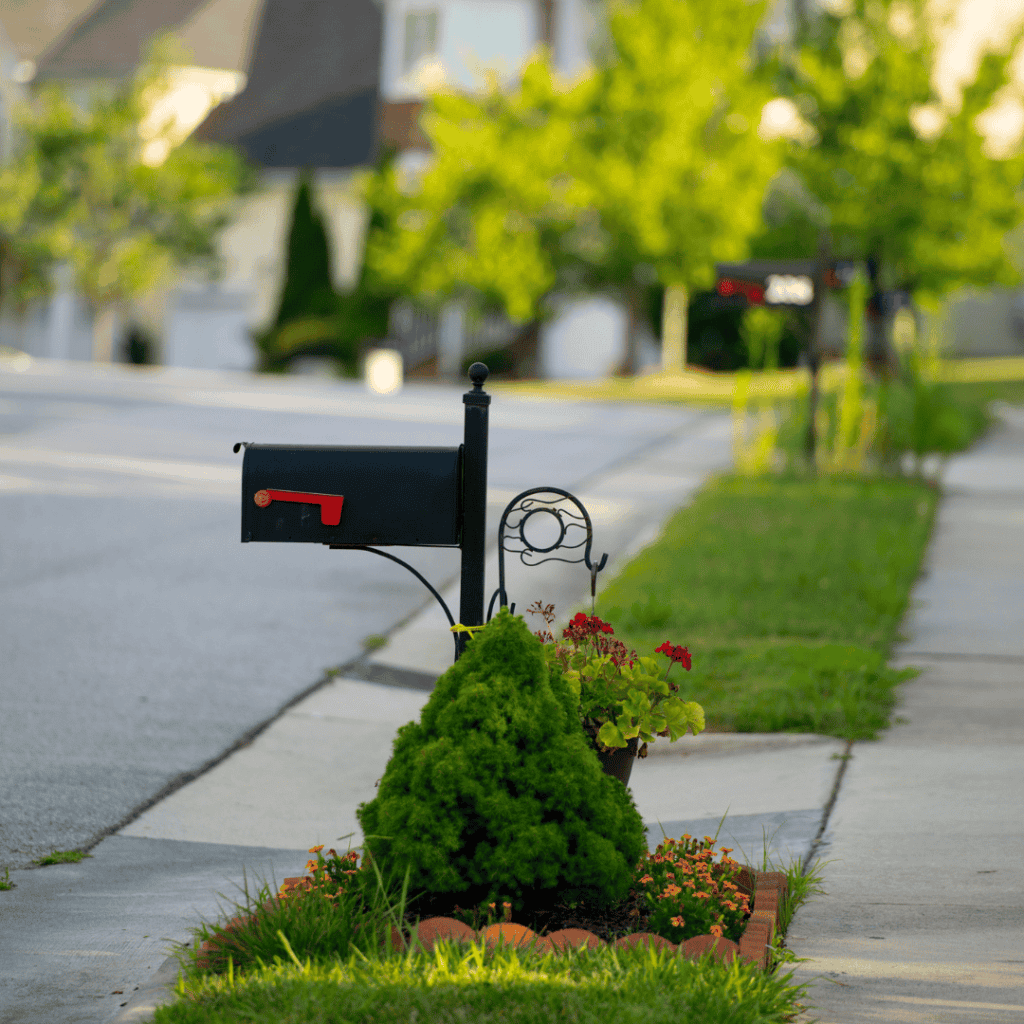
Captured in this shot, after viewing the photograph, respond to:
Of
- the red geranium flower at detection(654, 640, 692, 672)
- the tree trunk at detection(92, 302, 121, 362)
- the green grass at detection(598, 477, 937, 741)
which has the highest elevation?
the tree trunk at detection(92, 302, 121, 362)

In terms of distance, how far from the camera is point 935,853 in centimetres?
466

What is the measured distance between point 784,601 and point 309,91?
33401 millimetres

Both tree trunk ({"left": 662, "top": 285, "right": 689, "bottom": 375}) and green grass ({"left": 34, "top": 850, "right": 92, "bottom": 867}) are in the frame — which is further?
tree trunk ({"left": 662, "top": 285, "right": 689, "bottom": 375})

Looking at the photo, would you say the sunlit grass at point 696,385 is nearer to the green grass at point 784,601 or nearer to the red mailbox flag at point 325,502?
the green grass at point 784,601

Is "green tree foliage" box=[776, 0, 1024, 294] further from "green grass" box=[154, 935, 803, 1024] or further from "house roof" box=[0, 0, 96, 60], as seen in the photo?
"green grass" box=[154, 935, 803, 1024]

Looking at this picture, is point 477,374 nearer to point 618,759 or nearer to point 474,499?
point 474,499

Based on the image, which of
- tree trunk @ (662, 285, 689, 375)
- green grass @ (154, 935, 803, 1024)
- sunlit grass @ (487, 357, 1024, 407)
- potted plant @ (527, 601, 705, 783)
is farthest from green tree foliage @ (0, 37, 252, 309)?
green grass @ (154, 935, 803, 1024)

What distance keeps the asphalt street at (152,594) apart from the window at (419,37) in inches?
707

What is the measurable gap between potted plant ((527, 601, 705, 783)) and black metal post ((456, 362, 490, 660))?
0.21 m

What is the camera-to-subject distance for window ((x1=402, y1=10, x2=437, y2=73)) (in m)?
35.5

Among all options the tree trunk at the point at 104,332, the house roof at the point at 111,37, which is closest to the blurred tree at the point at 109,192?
the tree trunk at the point at 104,332

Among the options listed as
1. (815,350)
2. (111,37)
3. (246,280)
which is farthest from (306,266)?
(815,350)

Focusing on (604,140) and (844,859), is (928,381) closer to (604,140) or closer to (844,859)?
(604,140)

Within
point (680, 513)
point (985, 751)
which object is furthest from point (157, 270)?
point (985, 751)
